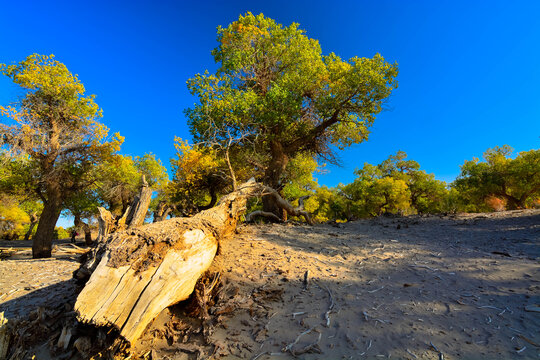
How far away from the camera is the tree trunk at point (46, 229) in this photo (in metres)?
10.4

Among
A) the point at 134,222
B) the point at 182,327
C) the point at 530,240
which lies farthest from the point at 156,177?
the point at 530,240

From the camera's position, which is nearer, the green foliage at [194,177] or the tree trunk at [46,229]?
the tree trunk at [46,229]

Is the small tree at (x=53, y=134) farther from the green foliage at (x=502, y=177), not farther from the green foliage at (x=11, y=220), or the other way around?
the green foliage at (x=502, y=177)

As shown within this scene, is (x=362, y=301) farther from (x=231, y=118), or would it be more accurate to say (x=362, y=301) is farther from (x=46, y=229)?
(x=46, y=229)

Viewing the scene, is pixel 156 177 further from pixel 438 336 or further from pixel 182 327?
pixel 438 336

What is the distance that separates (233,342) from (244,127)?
8817 mm

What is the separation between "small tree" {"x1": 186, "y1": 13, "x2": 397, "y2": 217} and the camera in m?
9.60

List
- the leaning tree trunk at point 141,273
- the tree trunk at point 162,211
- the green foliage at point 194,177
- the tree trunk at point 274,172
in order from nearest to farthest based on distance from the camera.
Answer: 1. the leaning tree trunk at point 141,273
2. the tree trunk at point 162,211
3. the tree trunk at point 274,172
4. the green foliage at point 194,177

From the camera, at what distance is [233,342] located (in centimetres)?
276

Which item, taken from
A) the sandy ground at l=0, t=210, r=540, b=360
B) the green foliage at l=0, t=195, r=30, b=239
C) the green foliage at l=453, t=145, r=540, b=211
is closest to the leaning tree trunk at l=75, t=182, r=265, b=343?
the sandy ground at l=0, t=210, r=540, b=360

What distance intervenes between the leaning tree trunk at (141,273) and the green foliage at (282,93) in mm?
5794

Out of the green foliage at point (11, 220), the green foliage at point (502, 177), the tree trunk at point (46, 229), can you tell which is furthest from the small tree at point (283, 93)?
the green foliage at point (11, 220)

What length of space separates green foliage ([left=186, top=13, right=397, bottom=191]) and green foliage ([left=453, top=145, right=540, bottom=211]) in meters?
15.6

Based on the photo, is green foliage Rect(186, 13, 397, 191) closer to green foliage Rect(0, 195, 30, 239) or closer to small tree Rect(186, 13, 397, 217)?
small tree Rect(186, 13, 397, 217)
